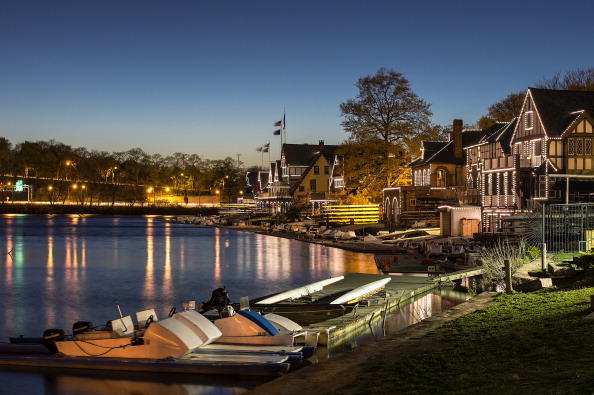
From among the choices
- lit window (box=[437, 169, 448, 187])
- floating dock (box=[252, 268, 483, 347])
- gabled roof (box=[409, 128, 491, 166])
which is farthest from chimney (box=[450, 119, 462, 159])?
floating dock (box=[252, 268, 483, 347])

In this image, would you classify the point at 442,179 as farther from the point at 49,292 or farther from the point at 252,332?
the point at 252,332

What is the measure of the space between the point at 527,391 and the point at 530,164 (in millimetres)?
43858

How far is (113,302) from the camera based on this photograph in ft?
124

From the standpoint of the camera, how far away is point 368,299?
2822cm

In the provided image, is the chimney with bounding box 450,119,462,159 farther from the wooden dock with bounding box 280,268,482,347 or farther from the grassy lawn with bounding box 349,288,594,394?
the grassy lawn with bounding box 349,288,594,394

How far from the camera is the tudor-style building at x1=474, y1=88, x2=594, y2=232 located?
50531 mm

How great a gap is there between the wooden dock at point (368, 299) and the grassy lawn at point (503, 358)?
3454mm

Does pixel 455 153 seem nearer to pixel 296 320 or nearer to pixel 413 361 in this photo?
pixel 296 320

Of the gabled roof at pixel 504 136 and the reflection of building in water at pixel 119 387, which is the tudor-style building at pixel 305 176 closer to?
the gabled roof at pixel 504 136

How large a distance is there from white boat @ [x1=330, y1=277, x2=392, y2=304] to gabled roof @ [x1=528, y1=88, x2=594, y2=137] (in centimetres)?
2552

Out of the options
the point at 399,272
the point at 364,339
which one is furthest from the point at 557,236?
the point at 364,339

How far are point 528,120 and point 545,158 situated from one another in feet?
15.2

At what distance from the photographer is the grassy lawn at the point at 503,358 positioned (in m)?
13.0

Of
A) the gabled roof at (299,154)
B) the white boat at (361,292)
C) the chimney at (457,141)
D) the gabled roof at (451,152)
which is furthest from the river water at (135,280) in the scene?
the gabled roof at (299,154)
